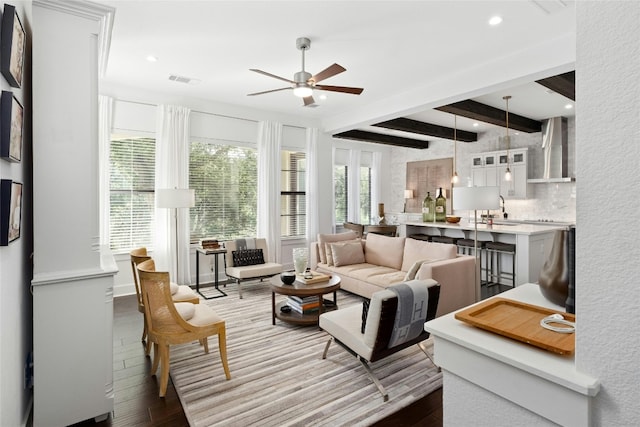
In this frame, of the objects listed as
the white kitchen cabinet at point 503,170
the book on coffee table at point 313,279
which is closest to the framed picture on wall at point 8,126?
the book on coffee table at point 313,279

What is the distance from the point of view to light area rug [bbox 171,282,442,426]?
2252 mm

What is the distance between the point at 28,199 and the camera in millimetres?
2195

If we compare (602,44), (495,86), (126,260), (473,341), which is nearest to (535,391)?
(473,341)

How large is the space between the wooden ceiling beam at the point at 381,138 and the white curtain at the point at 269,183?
1897 millimetres

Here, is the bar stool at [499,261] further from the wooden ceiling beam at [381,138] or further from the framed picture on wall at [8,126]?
the framed picture on wall at [8,126]

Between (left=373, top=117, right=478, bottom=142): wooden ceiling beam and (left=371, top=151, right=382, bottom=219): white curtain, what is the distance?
2208mm

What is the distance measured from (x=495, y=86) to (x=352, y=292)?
3111 mm

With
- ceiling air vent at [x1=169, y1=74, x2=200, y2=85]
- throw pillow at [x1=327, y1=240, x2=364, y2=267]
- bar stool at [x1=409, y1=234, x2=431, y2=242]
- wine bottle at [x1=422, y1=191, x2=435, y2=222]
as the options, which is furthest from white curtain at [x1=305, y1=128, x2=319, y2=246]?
ceiling air vent at [x1=169, y1=74, x2=200, y2=85]

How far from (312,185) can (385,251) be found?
2.41 metres

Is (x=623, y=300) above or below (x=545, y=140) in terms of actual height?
below

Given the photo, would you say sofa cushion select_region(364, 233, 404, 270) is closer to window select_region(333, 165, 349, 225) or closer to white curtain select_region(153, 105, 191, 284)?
white curtain select_region(153, 105, 191, 284)

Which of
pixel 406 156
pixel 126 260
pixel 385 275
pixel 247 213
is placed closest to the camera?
pixel 385 275

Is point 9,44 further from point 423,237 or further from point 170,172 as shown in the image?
point 423,237

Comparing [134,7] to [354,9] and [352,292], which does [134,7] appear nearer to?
[354,9]
